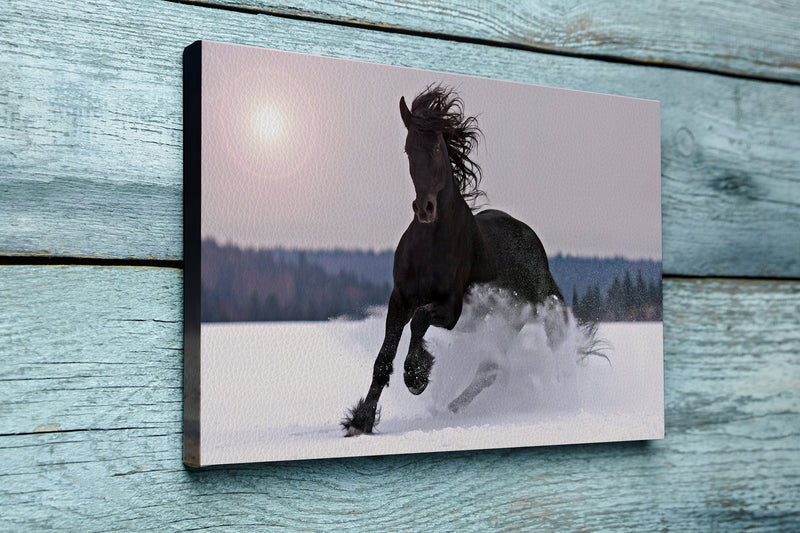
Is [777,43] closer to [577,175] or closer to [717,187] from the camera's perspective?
[717,187]

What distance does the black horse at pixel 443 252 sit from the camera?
71 cm

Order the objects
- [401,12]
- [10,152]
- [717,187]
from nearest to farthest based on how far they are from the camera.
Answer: [10,152], [401,12], [717,187]

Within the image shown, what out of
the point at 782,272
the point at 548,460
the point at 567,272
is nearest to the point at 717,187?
the point at 782,272

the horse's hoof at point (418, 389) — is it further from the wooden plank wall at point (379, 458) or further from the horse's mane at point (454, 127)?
the horse's mane at point (454, 127)

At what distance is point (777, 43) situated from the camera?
936 millimetres

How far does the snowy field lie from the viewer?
64cm

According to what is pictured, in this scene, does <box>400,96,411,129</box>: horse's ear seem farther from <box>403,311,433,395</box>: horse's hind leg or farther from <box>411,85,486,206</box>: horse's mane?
<box>403,311,433,395</box>: horse's hind leg

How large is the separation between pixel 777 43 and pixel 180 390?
2.44 feet

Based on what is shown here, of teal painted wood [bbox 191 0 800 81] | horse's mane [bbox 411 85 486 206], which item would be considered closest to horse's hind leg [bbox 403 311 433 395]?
horse's mane [bbox 411 85 486 206]

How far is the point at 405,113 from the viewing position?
716mm

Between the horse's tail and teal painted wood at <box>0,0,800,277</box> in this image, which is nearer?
teal painted wood at <box>0,0,800,277</box>

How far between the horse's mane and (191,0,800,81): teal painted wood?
7 centimetres

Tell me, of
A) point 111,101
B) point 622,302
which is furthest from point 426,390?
point 111,101

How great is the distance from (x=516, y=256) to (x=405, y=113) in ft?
0.54
